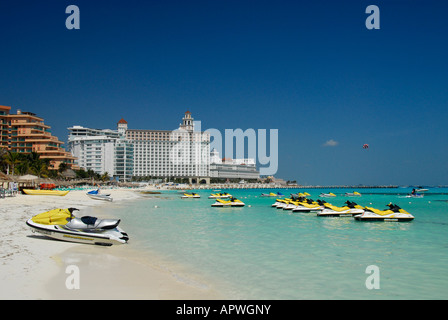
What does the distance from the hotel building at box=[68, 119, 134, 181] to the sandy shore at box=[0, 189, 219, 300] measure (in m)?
159

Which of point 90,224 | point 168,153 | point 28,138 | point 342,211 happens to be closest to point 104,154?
point 168,153

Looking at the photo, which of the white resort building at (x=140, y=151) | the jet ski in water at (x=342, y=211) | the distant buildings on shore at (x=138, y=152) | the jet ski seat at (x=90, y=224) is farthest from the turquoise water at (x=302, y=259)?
the white resort building at (x=140, y=151)

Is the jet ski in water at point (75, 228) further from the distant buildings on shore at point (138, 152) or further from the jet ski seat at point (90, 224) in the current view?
the distant buildings on shore at point (138, 152)

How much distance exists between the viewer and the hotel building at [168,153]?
190 meters

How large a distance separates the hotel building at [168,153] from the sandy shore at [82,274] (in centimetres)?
17817

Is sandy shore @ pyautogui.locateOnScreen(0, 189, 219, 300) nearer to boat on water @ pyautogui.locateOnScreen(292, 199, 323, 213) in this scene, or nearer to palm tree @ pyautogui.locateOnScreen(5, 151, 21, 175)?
boat on water @ pyautogui.locateOnScreen(292, 199, 323, 213)

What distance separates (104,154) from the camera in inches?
6555

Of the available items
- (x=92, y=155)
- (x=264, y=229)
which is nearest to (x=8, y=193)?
(x=264, y=229)

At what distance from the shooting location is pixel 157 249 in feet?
51.1

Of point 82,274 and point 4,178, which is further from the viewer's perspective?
point 4,178

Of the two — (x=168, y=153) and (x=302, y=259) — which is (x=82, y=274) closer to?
(x=302, y=259)

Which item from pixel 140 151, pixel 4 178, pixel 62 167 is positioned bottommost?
pixel 4 178

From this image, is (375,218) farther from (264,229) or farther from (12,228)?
(12,228)

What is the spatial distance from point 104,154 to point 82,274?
165 meters
